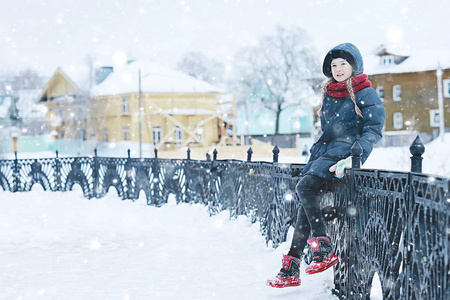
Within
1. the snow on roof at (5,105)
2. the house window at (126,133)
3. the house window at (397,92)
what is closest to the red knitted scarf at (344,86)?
the snow on roof at (5,105)

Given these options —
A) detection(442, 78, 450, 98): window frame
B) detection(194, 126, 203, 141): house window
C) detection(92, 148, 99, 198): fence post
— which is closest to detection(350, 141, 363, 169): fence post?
detection(92, 148, 99, 198): fence post

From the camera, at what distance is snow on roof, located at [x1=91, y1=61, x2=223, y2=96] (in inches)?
1877

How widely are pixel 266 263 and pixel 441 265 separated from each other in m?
4.18

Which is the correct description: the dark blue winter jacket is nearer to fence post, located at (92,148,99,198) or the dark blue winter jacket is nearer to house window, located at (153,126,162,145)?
fence post, located at (92,148,99,198)

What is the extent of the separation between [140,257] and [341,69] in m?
4.16

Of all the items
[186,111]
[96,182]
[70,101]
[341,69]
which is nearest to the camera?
[341,69]

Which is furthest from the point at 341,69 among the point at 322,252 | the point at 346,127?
the point at 322,252

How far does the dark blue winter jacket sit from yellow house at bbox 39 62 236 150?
38862 mm

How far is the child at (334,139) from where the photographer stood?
188 inches

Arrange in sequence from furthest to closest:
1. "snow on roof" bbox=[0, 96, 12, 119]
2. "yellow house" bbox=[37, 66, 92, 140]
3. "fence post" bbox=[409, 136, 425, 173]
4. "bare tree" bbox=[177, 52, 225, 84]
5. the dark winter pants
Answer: "bare tree" bbox=[177, 52, 225, 84]
"yellow house" bbox=[37, 66, 92, 140]
"snow on roof" bbox=[0, 96, 12, 119]
the dark winter pants
"fence post" bbox=[409, 136, 425, 173]

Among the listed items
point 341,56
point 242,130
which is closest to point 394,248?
point 341,56

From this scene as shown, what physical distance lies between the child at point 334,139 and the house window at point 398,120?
4655 centimetres

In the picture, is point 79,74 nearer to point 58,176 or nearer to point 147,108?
point 147,108

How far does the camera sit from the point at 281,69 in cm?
6272
